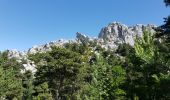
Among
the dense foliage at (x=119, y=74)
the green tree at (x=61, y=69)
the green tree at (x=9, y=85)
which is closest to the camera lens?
the dense foliage at (x=119, y=74)

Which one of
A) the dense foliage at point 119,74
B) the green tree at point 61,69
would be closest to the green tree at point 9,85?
the dense foliage at point 119,74

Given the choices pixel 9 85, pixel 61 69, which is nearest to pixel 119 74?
pixel 61 69

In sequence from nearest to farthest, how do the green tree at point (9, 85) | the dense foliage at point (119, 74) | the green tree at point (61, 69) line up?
the dense foliage at point (119, 74) < the green tree at point (9, 85) < the green tree at point (61, 69)

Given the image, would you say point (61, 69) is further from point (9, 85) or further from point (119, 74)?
point (119, 74)

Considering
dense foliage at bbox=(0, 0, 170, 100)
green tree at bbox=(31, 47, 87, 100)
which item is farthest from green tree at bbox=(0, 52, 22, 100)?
green tree at bbox=(31, 47, 87, 100)

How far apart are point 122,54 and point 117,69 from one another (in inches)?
1998

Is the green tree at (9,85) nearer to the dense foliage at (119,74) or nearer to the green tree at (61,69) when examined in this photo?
the dense foliage at (119,74)

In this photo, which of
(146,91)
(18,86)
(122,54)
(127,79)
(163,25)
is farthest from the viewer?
(122,54)

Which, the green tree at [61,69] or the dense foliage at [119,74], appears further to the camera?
the green tree at [61,69]

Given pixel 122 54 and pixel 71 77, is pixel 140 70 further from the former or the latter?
pixel 122 54

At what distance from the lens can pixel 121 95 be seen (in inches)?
1753

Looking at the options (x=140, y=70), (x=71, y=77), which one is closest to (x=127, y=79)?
(x=140, y=70)

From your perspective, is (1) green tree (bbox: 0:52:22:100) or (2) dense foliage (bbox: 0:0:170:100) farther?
(1) green tree (bbox: 0:52:22:100)

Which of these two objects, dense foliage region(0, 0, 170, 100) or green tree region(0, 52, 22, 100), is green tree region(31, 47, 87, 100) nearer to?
dense foliage region(0, 0, 170, 100)
